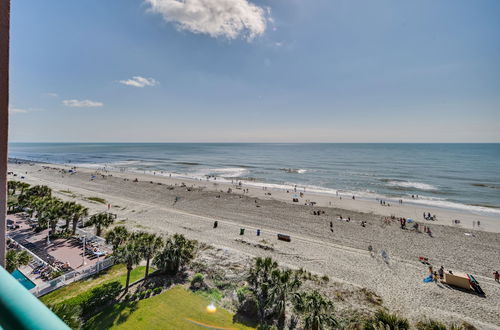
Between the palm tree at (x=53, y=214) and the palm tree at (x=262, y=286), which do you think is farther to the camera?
the palm tree at (x=53, y=214)

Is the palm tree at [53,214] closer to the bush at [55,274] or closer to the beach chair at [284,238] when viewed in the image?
the bush at [55,274]

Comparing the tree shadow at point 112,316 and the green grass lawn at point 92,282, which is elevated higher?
the green grass lawn at point 92,282

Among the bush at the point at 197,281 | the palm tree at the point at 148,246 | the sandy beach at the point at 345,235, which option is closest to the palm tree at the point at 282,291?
the bush at the point at 197,281

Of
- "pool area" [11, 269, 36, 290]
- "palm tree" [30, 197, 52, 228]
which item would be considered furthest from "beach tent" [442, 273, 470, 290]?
"palm tree" [30, 197, 52, 228]

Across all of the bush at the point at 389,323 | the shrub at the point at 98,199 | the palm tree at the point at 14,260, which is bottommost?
the shrub at the point at 98,199

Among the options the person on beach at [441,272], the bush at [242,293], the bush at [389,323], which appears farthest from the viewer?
the person on beach at [441,272]

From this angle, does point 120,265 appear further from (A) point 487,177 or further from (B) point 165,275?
(A) point 487,177
